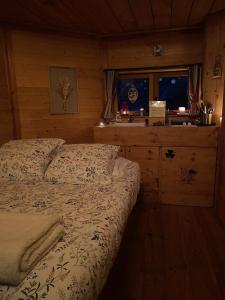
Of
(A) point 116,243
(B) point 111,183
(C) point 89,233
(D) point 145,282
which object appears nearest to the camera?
(C) point 89,233

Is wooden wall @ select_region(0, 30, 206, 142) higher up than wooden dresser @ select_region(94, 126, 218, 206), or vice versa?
wooden wall @ select_region(0, 30, 206, 142)

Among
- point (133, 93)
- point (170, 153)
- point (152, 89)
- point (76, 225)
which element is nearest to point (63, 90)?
point (133, 93)

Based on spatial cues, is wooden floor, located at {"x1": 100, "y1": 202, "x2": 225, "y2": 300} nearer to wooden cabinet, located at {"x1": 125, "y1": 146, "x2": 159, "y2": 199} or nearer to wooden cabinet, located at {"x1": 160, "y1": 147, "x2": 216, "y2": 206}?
wooden cabinet, located at {"x1": 160, "y1": 147, "x2": 216, "y2": 206}

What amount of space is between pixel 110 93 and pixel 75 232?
255 centimetres

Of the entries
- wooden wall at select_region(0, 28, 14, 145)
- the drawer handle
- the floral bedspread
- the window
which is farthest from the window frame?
the floral bedspread

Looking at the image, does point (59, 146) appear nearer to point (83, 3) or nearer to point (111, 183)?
point (111, 183)

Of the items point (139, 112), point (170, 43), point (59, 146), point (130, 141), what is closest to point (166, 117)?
point (139, 112)

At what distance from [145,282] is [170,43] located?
289cm

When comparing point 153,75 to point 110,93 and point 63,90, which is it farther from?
point 63,90

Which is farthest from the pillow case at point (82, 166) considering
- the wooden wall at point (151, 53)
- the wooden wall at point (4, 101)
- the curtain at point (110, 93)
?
the wooden wall at point (151, 53)

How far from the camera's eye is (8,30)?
8.69ft

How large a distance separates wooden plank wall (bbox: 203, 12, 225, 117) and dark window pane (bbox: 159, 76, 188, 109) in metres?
0.34

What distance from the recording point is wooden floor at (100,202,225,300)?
56.7 inches

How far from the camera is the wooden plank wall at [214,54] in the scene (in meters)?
2.44
